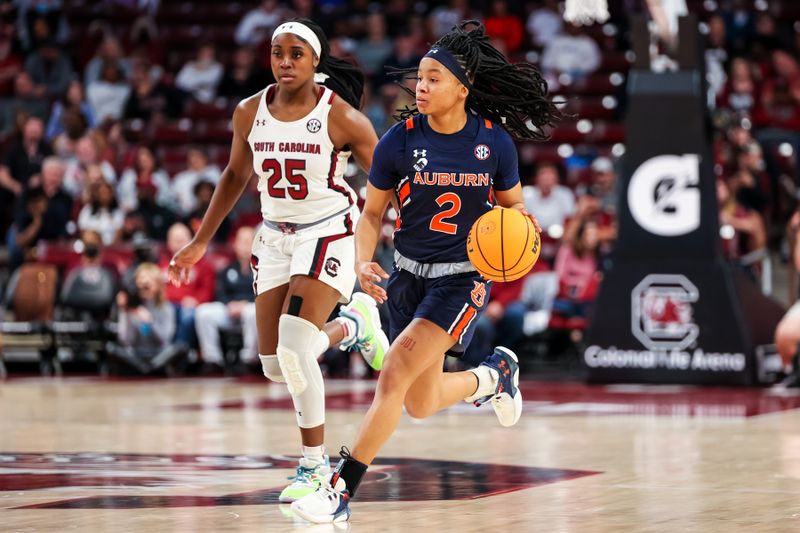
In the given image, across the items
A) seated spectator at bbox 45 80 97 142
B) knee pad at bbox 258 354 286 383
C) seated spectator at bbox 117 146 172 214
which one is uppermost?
seated spectator at bbox 45 80 97 142

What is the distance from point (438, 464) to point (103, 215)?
390 inches

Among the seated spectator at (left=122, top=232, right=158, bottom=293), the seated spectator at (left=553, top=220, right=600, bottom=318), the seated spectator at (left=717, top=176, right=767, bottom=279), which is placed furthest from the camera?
the seated spectator at (left=122, top=232, right=158, bottom=293)

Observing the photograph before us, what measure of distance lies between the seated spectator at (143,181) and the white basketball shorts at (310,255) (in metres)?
10.3

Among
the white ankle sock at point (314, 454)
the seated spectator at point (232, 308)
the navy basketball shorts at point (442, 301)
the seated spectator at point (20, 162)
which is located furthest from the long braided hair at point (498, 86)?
the seated spectator at point (20, 162)

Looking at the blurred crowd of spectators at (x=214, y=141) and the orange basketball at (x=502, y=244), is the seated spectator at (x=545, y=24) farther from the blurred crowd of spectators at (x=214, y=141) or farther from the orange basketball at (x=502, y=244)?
the orange basketball at (x=502, y=244)

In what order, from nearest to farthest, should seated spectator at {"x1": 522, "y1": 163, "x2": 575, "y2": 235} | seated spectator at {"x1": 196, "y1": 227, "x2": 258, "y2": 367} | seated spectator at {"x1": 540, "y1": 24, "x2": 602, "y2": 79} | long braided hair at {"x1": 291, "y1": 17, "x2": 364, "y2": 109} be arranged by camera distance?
long braided hair at {"x1": 291, "y1": 17, "x2": 364, "y2": 109}
seated spectator at {"x1": 196, "y1": 227, "x2": 258, "y2": 367}
seated spectator at {"x1": 522, "y1": 163, "x2": 575, "y2": 235}
seated spectator at {"x1": 540, "y1": 24, "x2": 602, "y2": 79}

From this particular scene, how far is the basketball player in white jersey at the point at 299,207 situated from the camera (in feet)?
21.1

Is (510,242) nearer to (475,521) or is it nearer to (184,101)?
(475,521)

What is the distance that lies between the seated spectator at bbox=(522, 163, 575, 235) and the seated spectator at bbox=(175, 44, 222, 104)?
620 centimetres

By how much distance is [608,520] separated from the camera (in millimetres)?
5547

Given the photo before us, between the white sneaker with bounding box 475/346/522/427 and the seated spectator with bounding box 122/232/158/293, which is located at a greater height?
the seated spectator with bounding box 122/232/158/293

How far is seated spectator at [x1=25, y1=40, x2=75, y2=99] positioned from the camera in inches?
812

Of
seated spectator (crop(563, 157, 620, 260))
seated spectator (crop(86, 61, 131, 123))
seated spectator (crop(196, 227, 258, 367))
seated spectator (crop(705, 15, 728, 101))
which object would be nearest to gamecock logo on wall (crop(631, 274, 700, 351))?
seated spectator (crop(563, 157, 620, 260))

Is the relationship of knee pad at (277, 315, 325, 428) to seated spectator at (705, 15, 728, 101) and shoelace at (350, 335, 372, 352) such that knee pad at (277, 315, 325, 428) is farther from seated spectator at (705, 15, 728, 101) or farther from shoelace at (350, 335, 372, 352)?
seated spectator at (705, 15, 728, 101)
